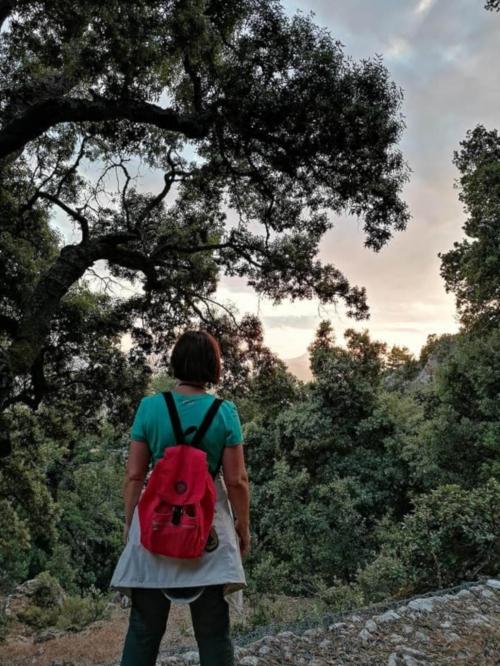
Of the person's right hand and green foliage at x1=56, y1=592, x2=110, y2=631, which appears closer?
the person's right hand

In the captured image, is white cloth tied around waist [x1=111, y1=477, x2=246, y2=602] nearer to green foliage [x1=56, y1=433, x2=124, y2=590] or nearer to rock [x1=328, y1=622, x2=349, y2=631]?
rock [x1=328, y1=622, x2=349, y2=631]

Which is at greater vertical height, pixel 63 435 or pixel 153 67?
pixel 153 67

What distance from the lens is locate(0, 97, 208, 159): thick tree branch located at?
197 inches

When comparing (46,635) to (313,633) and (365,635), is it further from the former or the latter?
(365,635)

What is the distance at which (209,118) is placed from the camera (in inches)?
215

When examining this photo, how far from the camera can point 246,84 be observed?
5.15 m

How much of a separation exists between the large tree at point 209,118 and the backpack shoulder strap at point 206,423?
3758 mm

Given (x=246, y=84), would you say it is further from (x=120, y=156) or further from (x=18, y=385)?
(x=18, y=385)

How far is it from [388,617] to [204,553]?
118 inches

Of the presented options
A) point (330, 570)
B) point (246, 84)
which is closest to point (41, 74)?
point (246, 84)

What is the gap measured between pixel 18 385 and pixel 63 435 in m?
3.08

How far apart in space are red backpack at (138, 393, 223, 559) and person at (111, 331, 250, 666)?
0.23 ft

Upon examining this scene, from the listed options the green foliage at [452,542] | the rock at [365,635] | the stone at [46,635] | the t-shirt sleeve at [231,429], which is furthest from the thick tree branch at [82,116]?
the stone at [46,635]

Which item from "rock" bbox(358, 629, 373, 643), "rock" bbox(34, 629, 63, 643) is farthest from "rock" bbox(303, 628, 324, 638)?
"rock" bbox(34, 629, 63, 643)
